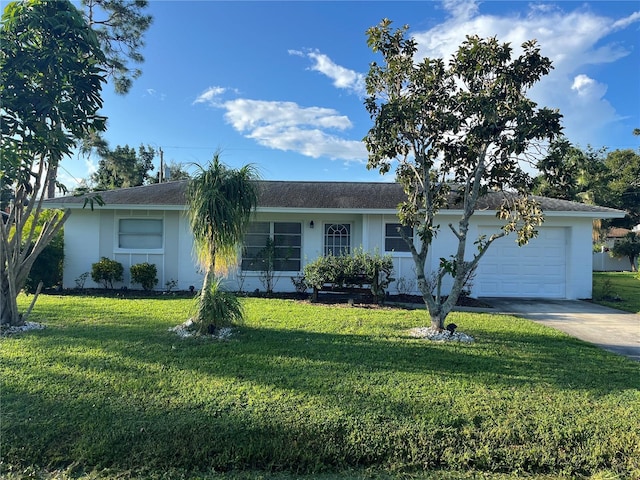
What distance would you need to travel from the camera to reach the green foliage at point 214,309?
6582 mm

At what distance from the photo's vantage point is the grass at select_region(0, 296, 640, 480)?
11.0ft

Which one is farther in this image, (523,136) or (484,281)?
(484,281)

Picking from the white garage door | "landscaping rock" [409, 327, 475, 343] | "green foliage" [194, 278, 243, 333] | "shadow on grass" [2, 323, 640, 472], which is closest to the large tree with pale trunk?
"landscaping rock" [409, 327, 475, 343]

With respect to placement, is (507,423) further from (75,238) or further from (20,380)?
(75,238)

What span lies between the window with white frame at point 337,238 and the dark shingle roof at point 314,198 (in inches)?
32.0

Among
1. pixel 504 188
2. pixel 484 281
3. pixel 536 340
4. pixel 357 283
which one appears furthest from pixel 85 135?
pixel 484 281

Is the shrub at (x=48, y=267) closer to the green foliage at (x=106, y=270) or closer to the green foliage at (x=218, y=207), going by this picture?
the green foliage at (x=106, y=270)

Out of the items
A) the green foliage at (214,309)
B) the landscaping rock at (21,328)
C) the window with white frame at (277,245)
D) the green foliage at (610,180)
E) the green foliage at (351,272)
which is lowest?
the landscaping rock at (21,328)

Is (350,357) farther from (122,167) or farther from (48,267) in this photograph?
(122,167)

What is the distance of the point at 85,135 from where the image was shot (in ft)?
23.4

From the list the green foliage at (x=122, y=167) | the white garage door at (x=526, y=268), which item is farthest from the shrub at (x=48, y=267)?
the white garage door at (x=526, y=268)

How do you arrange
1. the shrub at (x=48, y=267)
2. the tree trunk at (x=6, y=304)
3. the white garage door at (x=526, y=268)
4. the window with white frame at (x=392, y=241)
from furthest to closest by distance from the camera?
the white garage door at (x=526, y=268) → the window with white frame at (x=392, y=241) → the shrub at (x=48, y=267) → the tree trunk at (x=6, y=304)

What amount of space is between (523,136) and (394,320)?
14.5 feet

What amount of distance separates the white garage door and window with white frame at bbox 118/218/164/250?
34.6 ft
